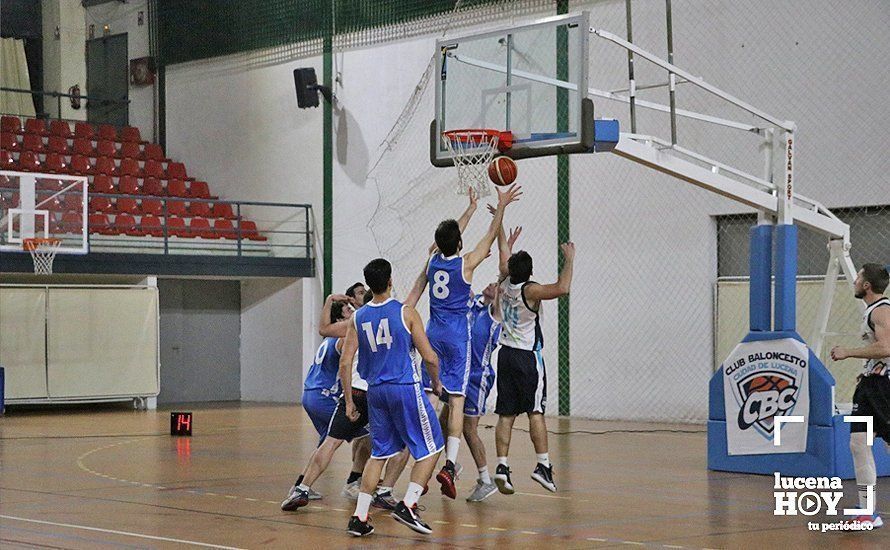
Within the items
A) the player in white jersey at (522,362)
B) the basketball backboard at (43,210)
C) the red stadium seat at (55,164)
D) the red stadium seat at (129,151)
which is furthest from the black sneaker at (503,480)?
the red stadium seat at (129,151)

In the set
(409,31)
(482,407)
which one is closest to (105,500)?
(482,407)

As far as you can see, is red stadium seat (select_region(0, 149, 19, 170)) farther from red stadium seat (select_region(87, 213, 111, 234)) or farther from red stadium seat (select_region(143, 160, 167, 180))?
red stadium seat (select_region(143, 160, 167, 180))

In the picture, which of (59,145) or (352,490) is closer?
(352,490)

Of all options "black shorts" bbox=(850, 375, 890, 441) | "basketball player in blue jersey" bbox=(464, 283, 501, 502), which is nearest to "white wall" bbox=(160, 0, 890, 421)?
"basketball player in blue jersey" bbox=(464, 283, 501, 502)

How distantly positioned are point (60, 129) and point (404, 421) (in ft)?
64.7

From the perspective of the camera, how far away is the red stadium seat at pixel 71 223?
19922mm

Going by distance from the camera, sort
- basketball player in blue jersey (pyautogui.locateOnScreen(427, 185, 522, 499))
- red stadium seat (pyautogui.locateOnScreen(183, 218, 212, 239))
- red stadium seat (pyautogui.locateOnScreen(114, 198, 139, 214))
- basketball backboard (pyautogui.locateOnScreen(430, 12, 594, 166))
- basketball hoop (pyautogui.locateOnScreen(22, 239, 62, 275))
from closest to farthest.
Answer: basketball player in blue jersey (pyautogui.locateOnScreen(427, 185, 522, 499)), basketball backboard (pyautogui.locateOnScreen(430, 12, 594, 166)), basketball hoop (pyautogui.locateOnScreen(22, 239, 62, 275)), red stadium seat (pyautogui.locateOnScreen(114, 198, 139, 214)), red stadium seat (pyautogui.locateOnScreen(183, 218, 212, 239))

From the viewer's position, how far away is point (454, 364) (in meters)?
9.60

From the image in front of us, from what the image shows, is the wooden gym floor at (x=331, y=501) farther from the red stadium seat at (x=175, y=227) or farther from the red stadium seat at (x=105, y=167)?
the red stadium seat at (x=105, y=167)

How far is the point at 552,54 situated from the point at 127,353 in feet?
41.2

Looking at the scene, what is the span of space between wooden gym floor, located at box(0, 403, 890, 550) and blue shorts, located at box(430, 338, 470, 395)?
36.3 inches

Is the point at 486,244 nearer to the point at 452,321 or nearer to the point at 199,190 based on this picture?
the point at 452,321

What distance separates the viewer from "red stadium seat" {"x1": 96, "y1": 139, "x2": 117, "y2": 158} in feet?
83.2

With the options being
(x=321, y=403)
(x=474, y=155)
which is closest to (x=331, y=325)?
(x=321, y=403)
